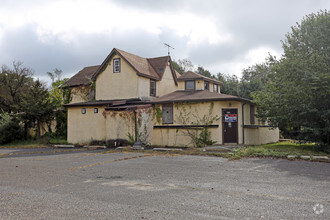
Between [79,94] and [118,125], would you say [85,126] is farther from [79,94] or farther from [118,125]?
[79,94]

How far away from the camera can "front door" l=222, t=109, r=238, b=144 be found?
70.9ft

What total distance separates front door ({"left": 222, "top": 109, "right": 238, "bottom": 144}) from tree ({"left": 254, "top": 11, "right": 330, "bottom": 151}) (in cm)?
262

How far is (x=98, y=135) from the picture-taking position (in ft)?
82.6

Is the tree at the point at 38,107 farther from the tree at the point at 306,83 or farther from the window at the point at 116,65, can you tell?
the tree at the point at 306,83

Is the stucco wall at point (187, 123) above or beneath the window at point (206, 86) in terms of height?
beneath

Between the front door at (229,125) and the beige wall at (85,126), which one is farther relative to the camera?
the beige wall at (85,126)

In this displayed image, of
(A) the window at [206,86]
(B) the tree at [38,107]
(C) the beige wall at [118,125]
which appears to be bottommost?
(C) the beige wall at [118,125]

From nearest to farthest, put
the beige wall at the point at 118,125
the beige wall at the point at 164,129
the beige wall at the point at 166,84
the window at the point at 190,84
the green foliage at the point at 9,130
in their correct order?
the beige wall at the point at 164,129 → the beige wall at the point at 118,125 → the window at the point at 190,84 → the beige wall at the point at 166,84 → the green foliage at the point at 9,130

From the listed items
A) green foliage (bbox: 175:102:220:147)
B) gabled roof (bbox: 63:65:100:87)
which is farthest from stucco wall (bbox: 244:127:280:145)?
gabled roof (bbox: 63:65:100:87)

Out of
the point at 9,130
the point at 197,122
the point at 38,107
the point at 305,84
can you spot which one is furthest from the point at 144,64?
the point at 305,84

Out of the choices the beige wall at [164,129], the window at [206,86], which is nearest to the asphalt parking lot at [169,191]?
the beige wall at [164,129]

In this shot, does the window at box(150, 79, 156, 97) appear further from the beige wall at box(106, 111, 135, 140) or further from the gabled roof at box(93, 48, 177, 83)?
the beige wall at box(106, 111, 135, 140)

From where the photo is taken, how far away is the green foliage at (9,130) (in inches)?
1159

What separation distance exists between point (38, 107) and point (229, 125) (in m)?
17.4
